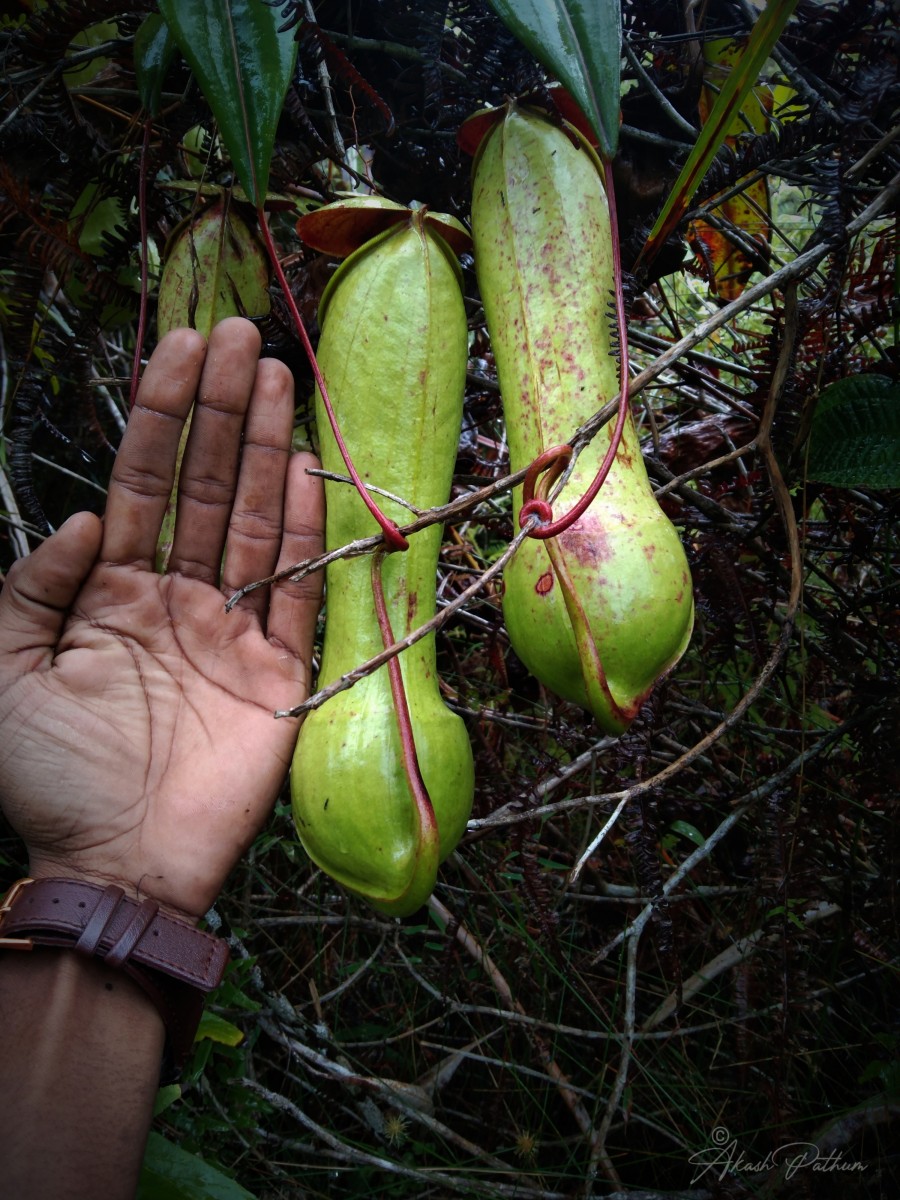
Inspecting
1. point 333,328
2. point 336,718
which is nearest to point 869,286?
point 333,328

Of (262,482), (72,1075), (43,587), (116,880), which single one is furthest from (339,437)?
(72,1075)

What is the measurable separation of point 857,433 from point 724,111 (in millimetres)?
457

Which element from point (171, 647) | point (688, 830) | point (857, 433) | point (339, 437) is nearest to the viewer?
point (339, 437)

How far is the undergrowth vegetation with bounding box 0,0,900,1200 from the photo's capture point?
0.98 meters

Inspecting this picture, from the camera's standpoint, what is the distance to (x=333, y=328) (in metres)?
0.97

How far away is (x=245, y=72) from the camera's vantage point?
800mm

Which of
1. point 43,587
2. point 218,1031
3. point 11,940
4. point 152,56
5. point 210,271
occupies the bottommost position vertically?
point 218,1031

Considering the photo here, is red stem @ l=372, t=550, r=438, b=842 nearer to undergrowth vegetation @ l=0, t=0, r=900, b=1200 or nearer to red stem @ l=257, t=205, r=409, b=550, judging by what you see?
red stem @ l=257, t=205, r=409, b=550

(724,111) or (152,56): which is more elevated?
(152,56)

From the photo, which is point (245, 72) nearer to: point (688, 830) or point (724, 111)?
point (724, 111)

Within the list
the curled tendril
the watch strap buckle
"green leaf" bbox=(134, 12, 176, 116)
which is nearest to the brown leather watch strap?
the watch strap buckle

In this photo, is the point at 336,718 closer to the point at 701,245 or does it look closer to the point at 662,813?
the point at 662,813

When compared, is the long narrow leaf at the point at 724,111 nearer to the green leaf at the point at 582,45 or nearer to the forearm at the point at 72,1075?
the green leaf at the point at 582,45

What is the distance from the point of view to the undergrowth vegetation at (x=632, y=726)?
98cm
